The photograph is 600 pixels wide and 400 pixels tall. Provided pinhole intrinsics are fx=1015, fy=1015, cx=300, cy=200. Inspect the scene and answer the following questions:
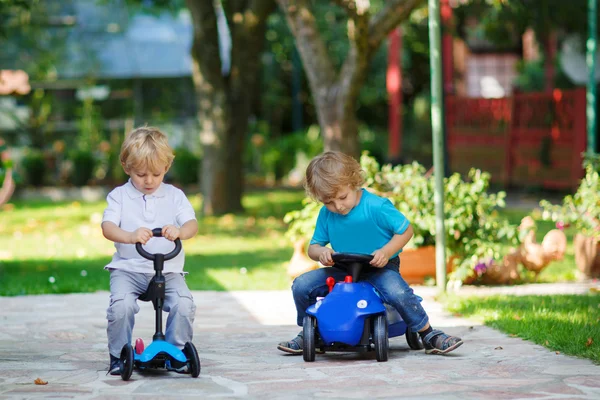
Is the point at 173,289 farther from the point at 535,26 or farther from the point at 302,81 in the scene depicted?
the point at 302,81

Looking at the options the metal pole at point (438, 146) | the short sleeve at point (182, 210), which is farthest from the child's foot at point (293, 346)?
the metal pole at point (438, 146)

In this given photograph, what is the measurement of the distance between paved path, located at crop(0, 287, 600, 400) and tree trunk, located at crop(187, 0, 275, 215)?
27.7ft

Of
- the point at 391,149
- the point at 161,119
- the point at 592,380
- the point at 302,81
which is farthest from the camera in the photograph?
the point at 302,81

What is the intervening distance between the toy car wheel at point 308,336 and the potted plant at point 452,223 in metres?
3.07

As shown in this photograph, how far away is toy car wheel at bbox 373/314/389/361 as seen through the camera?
538 cm

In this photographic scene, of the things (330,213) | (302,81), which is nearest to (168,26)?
(302,81)

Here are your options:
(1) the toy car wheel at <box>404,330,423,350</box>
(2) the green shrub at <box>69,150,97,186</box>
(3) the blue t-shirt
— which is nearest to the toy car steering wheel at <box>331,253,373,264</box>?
(3) the blue t-shirt

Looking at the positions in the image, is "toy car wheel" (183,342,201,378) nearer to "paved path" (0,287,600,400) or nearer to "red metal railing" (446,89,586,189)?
"paved path" (0,287,600,400)

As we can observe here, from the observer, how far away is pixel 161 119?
81.1ft

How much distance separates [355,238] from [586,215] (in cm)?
367

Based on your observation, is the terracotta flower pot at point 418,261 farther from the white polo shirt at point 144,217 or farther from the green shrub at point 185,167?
the green shrub at point 185,167

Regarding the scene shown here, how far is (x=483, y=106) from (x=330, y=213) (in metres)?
14.6

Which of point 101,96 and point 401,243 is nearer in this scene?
point 401,243

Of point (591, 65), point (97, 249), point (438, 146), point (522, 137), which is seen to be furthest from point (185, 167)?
point (438, 146)
